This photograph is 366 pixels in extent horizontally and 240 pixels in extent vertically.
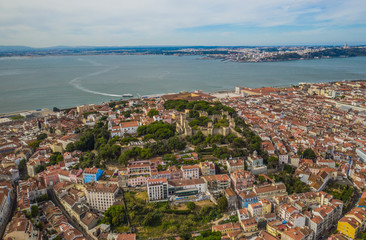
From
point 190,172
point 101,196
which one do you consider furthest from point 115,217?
point 190,172

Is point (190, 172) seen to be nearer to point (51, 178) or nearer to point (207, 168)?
point (207, 168)

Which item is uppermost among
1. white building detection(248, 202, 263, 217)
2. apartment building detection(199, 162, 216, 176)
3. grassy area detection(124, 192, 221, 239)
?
apartment building detection(199, 162, 216, 176)

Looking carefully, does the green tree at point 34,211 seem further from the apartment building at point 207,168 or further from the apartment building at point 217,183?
the apartment building at point 207,168

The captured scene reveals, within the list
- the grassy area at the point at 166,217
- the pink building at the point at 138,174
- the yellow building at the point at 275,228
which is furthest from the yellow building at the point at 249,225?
the pink building at the point at 138,174

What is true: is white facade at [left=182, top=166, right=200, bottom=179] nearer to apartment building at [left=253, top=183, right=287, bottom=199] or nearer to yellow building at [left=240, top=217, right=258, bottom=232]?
apartment building at [left=253, top=183, right=287, bottom=199]

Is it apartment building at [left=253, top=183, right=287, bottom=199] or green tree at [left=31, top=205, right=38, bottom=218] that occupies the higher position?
apartment building at [left=253, top=183, right=287, bottom=199]

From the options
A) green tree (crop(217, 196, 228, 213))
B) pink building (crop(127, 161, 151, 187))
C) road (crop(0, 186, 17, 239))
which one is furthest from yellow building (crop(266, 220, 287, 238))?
road (crop(0, 186, 17, 239))
